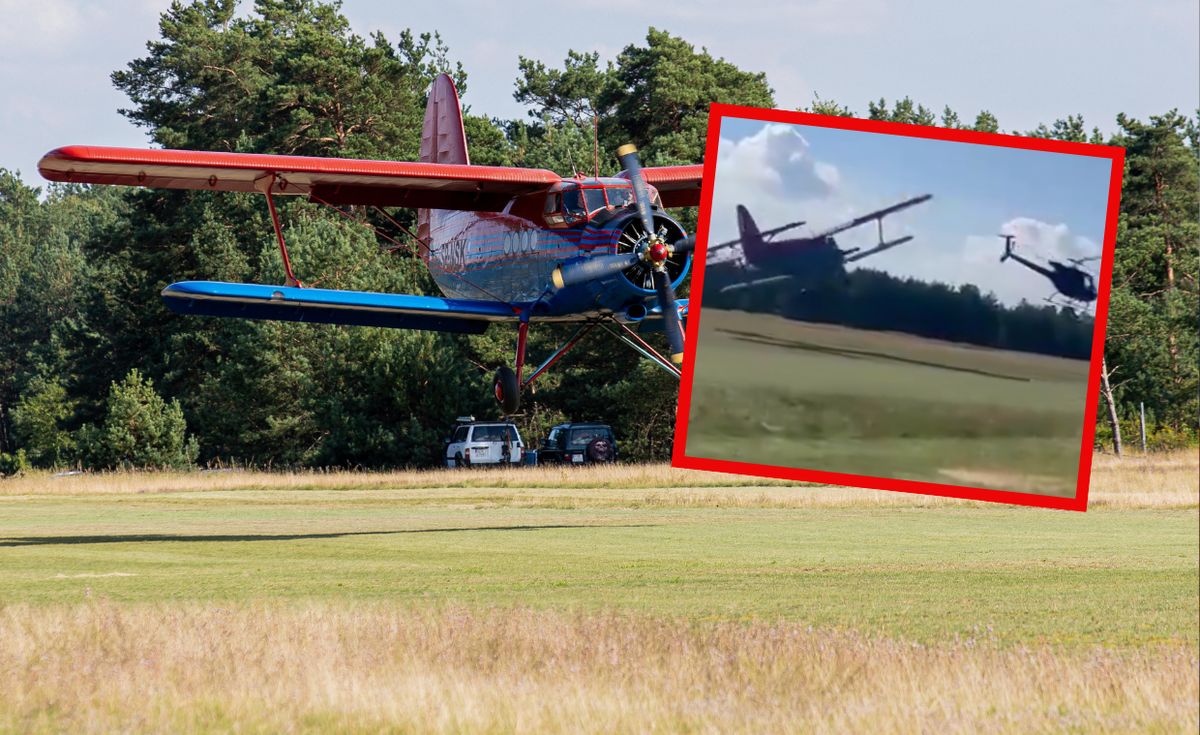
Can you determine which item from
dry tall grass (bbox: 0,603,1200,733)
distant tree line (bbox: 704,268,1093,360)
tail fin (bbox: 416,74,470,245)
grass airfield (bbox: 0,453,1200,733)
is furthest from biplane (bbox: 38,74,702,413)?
distant tree line (bbox: 704,268,1093,360)

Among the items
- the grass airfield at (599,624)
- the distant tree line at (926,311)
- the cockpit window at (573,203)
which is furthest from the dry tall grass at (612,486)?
the distant tree line at (926,311)

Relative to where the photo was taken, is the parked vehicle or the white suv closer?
the parked vehicle

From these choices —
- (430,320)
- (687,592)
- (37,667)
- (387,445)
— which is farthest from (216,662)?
(387,445)

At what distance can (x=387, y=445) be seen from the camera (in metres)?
58.8

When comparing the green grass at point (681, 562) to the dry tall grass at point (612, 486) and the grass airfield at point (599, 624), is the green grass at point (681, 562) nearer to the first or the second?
the grass airfield at point (599, 624)

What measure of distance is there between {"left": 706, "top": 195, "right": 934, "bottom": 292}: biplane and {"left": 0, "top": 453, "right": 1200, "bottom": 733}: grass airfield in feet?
13.3

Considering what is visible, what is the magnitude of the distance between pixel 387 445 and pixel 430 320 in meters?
29.4

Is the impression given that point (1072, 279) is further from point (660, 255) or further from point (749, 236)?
point (660, 255)

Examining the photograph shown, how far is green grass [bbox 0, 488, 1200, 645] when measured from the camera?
17062mm

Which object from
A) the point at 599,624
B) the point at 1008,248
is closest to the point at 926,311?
the point at 1008,248

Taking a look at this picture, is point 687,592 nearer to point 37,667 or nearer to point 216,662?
point 216,662

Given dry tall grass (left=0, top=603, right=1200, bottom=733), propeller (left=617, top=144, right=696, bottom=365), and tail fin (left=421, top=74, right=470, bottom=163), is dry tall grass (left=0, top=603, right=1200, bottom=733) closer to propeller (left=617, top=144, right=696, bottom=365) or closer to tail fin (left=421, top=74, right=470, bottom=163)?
propeller (left=617, top=144, right=696, bottom=365)

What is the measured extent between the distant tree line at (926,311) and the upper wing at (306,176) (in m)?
16.8

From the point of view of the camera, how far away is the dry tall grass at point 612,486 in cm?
3650
